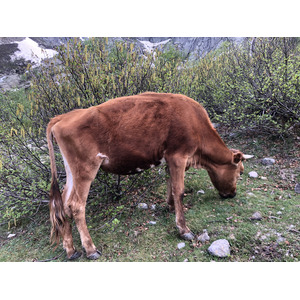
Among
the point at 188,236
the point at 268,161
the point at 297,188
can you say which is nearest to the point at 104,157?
the point at 188,236

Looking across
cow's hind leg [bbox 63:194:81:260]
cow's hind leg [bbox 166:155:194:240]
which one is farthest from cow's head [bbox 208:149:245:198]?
cow's hind leg [bbox 63:194:81:260]

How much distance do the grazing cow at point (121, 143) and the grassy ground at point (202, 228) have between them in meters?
0.32

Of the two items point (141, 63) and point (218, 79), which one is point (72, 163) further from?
point (218, 79)

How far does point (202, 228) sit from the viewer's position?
323cm

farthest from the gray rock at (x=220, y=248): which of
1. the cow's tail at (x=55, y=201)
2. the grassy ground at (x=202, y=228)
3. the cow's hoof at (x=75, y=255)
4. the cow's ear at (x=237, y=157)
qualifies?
the cow's tail at (x=55, y=201)

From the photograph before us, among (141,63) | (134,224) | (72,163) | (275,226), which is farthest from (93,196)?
(275,226)

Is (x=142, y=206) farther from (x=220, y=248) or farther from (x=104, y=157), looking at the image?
(x=220, y=248)

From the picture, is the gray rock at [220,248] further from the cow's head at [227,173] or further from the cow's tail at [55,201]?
the cow's tail at [55,201]

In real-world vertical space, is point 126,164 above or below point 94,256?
above

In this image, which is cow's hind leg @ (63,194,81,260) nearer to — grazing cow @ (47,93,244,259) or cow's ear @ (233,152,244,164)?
grazing cow @ (47,93,244,259)

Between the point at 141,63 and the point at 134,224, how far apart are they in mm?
3065

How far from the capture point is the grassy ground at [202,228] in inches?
108

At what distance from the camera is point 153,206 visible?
3943mm

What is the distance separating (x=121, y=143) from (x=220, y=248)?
1822 millimetres
